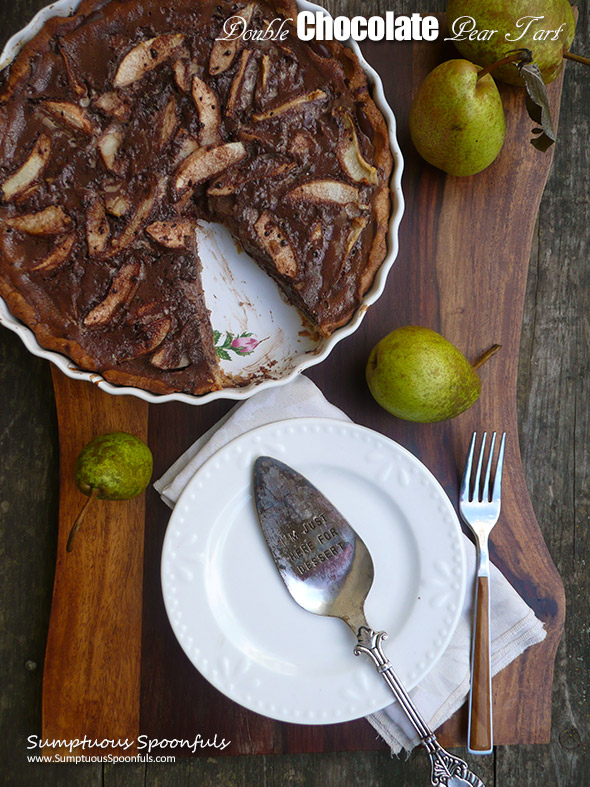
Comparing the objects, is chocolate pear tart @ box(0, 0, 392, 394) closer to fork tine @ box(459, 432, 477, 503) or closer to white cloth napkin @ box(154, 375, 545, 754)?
white cloth napkin @ box(154, 375, 545, 754)

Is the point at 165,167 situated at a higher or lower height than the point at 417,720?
higher

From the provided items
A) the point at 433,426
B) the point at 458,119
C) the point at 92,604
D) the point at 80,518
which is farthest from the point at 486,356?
the point at 92,604

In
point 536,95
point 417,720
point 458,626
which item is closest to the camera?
point 536,95

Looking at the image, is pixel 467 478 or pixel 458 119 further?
pixel 467 478

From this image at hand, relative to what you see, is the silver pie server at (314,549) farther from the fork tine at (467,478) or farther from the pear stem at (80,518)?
the pear stem at (80,518)

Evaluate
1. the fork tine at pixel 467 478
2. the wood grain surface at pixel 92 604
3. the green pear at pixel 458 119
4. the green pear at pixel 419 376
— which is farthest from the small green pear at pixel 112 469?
the green pear at pixel 458 119

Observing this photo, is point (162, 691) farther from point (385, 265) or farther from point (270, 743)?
point (385, 265)

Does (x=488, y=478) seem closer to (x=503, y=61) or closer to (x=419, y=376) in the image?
(x=419, y=376)
